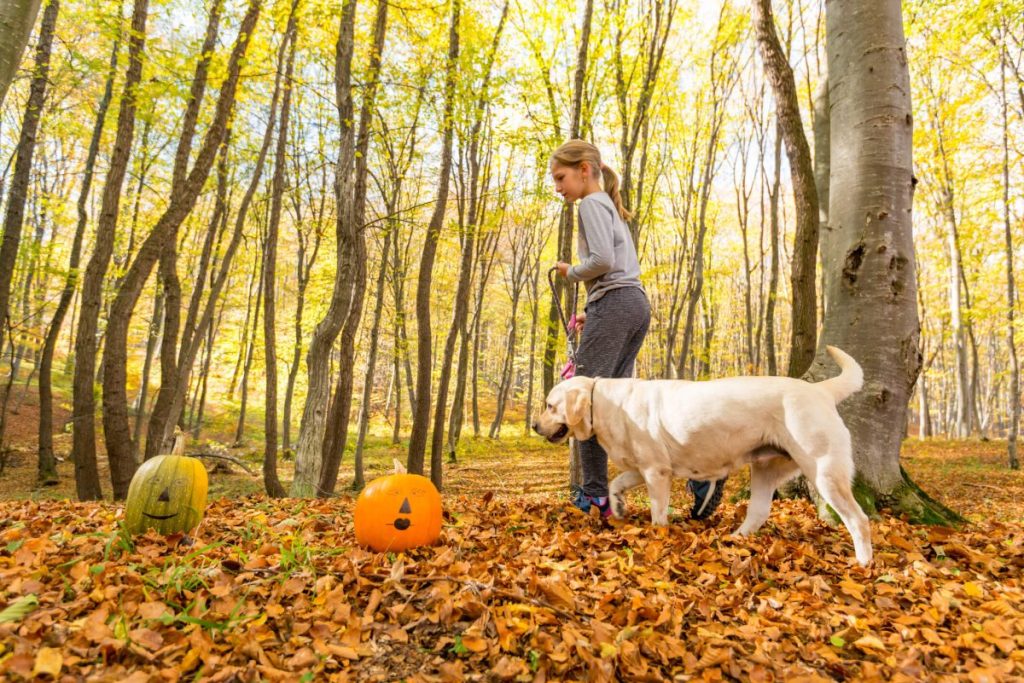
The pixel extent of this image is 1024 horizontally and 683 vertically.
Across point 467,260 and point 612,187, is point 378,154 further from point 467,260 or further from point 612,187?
point 612,187

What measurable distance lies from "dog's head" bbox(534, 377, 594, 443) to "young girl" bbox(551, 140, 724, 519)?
1.13 ft

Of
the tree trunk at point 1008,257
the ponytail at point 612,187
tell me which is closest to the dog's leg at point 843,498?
the ponytail at point 612,187

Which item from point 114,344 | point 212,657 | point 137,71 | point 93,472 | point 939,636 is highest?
point 137,71

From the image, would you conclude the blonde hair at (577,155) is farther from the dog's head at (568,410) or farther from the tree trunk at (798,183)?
the tree trunk at (798,183)

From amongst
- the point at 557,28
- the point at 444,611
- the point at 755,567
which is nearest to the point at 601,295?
the point at 755,567

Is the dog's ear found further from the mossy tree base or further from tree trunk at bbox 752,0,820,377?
tree trunk at bbox 752,0,820,377

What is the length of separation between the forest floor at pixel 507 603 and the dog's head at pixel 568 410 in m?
0.70

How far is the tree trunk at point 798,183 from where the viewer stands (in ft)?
23.2

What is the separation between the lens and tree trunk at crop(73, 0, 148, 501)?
8266mm

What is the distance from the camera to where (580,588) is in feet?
8.54

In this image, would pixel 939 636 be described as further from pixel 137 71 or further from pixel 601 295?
pixel 137 71

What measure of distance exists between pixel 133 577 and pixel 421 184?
18.2m

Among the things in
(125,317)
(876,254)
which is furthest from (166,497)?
(125,317)

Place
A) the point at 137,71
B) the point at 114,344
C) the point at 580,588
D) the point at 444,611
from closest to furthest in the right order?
1. the point at 444,611
2. the point at 580,588
3. the point at 114,344
4. the point at 137,71
